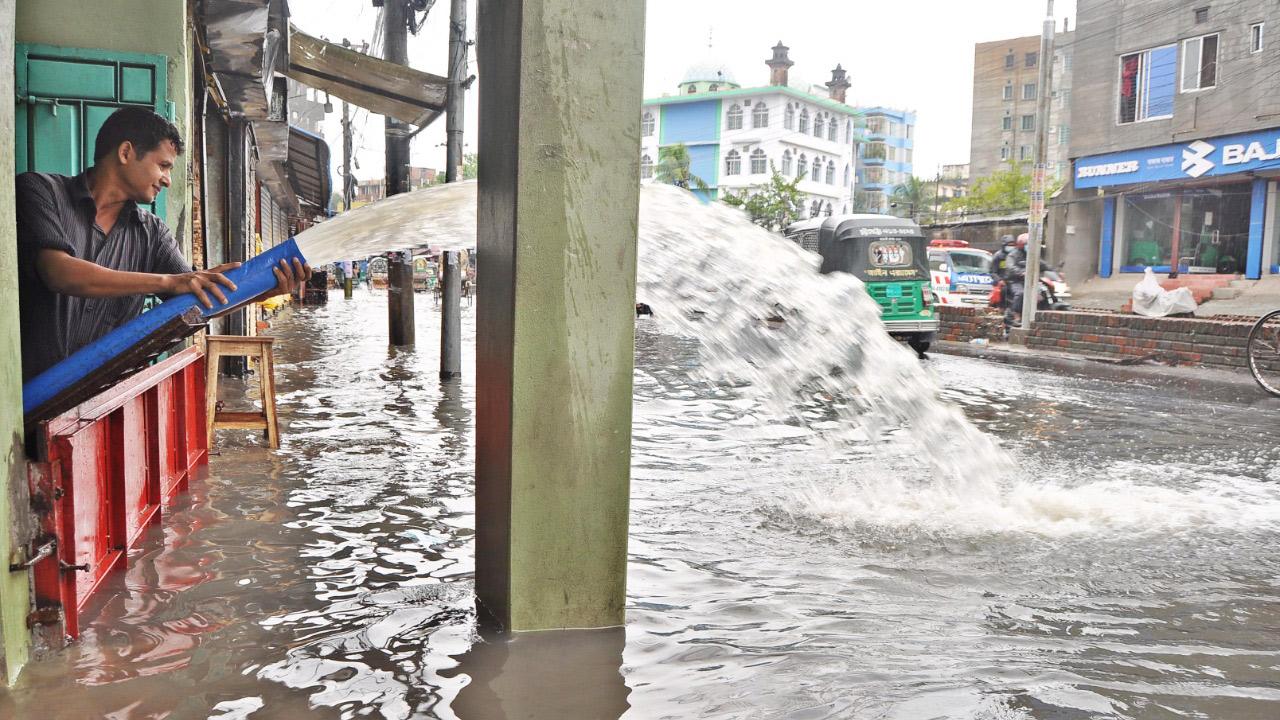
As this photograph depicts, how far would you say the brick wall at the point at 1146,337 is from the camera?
14.2m

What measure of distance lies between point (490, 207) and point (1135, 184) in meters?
27.7

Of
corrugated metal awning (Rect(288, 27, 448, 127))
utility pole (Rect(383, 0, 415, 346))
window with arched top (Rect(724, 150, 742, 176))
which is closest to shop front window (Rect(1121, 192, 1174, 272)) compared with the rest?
utility pole (Rect(383, 0, 415, 346))

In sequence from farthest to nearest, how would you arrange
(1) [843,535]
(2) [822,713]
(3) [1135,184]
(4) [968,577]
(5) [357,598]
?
(3) [1135,184] → (1) [843,535] → (4) [968,577] → (5) [357,598] → (2) [822,713]

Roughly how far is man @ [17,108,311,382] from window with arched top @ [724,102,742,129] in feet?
244

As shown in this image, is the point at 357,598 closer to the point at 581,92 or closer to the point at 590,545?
the point at 590,545

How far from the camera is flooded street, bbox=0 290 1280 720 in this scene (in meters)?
3.12

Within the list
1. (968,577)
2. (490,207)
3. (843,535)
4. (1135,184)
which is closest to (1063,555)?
(968,577)

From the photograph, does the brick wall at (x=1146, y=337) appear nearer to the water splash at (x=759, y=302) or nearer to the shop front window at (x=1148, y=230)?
the water splash at (x=759, y=302)

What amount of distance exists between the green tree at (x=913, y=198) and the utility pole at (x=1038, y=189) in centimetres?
5219

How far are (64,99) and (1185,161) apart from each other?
26074 millimetres

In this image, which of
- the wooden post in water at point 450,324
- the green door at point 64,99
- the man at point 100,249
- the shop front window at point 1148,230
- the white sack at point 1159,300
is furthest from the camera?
the shop front window at point 1148,230

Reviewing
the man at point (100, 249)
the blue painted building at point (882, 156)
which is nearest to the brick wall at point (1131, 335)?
the man at point (100, 249)

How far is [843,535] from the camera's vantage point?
5.07 metres

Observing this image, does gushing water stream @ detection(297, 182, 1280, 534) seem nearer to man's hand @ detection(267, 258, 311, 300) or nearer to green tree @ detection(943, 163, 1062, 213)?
man's hand @ detection(267, 258, 311, 300)
